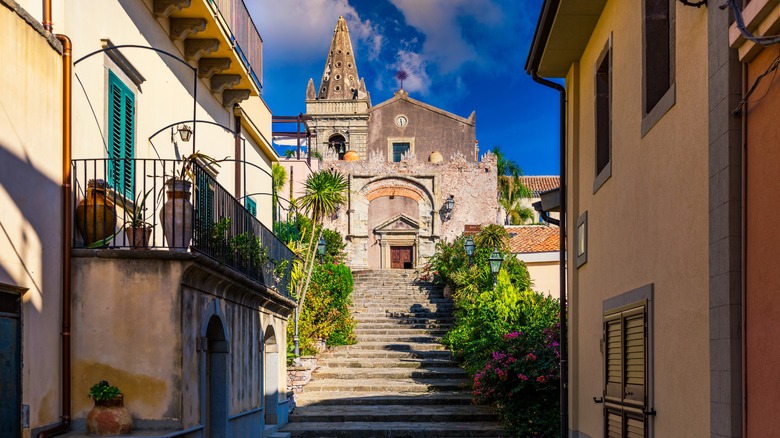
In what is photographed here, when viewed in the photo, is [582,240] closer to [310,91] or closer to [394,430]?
[394,430]

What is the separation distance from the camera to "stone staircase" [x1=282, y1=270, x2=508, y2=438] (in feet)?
60.1

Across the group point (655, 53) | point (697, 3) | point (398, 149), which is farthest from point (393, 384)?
point (398, 149)

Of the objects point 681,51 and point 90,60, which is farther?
point 90,60

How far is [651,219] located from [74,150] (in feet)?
17.7

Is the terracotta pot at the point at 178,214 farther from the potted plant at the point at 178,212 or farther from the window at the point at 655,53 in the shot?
the window at the point at 655,53

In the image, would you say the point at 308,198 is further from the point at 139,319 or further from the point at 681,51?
the point at 681,51

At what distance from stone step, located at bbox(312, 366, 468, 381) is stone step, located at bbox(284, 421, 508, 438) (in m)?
4.61

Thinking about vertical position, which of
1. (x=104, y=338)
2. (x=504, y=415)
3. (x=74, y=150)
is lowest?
(x=504, y=415)

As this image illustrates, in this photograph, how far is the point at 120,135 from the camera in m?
10.8

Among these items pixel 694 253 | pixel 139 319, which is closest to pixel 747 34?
pixel 694 253

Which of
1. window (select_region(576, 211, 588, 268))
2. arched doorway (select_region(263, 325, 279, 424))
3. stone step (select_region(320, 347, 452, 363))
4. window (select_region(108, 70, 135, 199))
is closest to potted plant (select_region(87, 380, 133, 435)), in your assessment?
window (select_region(108, 70, 135, 199))

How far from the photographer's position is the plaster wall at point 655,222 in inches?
236

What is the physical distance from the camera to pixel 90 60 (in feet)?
32.2

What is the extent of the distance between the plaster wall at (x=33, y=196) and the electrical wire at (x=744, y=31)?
5348mm
